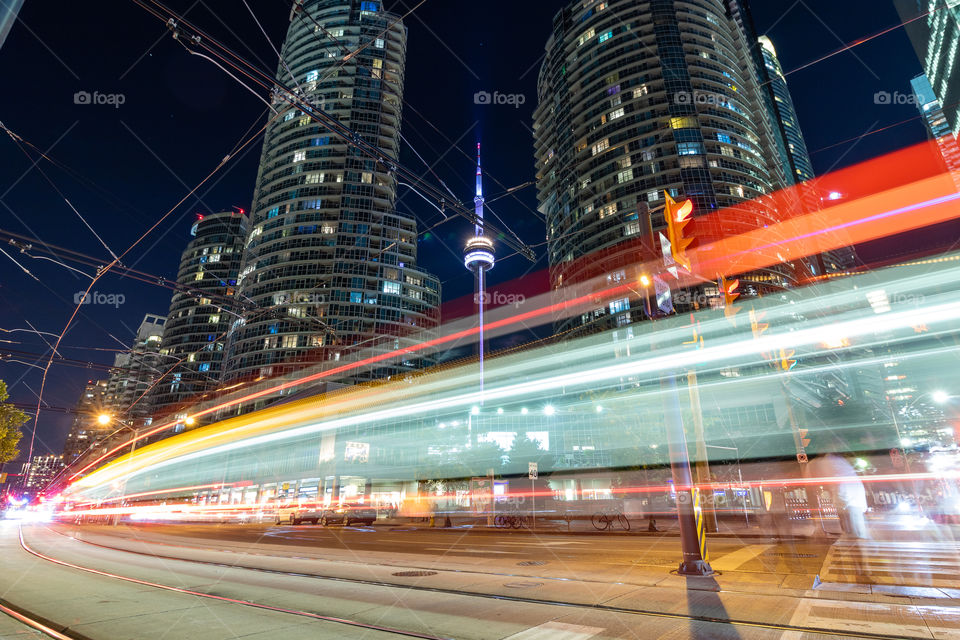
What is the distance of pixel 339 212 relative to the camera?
102 meters

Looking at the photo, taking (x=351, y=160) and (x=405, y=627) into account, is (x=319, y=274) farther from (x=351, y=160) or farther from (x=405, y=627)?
(x=405, y=627)

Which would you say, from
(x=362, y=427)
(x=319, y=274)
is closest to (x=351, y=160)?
(x=319, y=274)

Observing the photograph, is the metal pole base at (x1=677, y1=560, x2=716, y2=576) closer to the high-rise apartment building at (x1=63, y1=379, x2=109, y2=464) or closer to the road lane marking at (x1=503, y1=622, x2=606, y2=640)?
the road lane marking at (x1=503, y1=622, x2=606, y2=640)

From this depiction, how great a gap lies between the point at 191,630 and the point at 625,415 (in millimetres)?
34512

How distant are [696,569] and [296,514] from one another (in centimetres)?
3966

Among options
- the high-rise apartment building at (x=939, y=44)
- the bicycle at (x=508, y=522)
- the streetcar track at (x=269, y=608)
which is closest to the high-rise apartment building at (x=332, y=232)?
the bicycle at (x=508, y=522)

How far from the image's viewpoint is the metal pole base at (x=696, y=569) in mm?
9031

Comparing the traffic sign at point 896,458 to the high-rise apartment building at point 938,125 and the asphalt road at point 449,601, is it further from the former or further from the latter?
the high-rise apartment building at point 938,125

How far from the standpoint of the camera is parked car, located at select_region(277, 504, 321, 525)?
1471 inches

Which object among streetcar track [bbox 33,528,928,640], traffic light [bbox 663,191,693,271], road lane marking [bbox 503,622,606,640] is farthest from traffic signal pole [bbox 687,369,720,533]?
road lane marking [bbox 503,622,606,640]

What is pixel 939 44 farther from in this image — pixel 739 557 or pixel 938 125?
pixel 739 557

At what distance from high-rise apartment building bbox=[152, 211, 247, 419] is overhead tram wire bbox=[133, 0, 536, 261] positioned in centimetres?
12468

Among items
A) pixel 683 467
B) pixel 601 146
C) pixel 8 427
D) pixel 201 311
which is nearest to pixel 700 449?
pixel 683 467

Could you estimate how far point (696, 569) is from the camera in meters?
9.07
